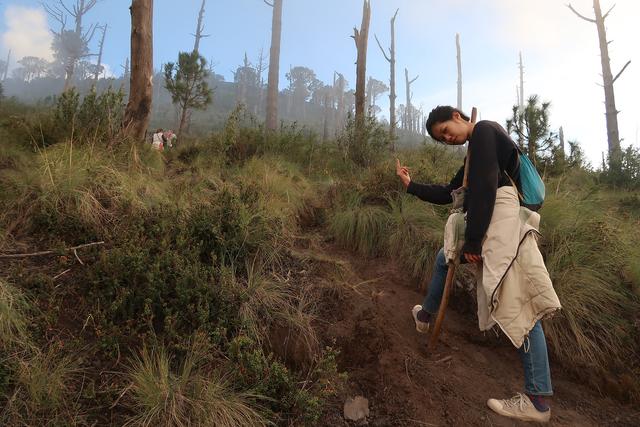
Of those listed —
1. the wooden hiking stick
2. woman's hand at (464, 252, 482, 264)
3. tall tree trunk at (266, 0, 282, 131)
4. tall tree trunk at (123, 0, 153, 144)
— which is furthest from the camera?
tall tree trunk at (266, 0, 282, 131)

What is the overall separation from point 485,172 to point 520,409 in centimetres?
144

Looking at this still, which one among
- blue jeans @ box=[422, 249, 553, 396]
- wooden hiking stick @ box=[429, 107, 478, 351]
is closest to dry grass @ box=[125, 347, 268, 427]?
wooden hiking stick @ box=[429, 107, 478, 351]

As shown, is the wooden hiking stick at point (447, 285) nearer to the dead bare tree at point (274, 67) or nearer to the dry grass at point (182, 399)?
the dry grass at point (182, 399)

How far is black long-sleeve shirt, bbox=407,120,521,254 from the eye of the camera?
2.01m

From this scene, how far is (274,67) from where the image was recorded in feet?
55.8

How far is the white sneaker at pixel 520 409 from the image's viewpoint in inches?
82.7

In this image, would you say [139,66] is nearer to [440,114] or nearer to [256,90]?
[440,114]

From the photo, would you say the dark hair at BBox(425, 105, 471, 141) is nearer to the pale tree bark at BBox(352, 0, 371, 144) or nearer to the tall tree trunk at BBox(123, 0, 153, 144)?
the tall tree trunk at BBox(123, 0, 153, 144)

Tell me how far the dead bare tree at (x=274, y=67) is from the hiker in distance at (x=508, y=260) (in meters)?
12.3

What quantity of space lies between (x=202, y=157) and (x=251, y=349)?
4.45m

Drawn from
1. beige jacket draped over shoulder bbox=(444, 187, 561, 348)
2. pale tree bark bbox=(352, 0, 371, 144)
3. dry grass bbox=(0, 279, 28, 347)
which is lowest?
dry grass bbox=(0, 279, 28, 347)

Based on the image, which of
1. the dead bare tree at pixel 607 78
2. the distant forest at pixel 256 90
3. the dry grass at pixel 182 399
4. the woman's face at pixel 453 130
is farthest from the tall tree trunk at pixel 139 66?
the distant forest at pixel 256 90

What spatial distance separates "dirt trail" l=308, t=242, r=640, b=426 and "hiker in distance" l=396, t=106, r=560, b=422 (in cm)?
25

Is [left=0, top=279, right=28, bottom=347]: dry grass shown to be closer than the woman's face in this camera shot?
Yes
